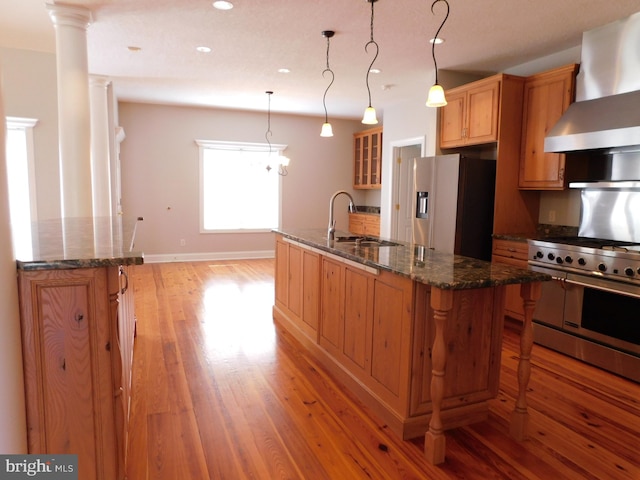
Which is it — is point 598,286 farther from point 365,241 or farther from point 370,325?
point 370,325

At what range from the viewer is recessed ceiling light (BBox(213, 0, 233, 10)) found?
10.8 ft

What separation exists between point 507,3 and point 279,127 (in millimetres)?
5576

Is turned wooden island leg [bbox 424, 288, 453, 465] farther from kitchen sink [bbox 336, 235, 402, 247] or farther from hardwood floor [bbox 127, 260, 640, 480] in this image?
kitchen sink [bbox 336, 235, 402, 247]

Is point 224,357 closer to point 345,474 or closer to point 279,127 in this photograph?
point 345,474

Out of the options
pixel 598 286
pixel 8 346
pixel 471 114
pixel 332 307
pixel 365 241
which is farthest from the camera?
pixel 471 114

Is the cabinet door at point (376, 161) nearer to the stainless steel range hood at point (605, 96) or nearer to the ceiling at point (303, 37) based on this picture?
the ceiling at point (303, 37)

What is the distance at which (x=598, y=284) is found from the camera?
3.22 metres

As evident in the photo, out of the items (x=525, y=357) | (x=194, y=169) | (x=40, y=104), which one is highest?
(x=40, y=104)

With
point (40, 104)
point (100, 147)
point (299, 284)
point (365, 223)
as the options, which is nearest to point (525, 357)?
point (299, 284)

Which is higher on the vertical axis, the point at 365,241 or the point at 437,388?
the point at 365,241

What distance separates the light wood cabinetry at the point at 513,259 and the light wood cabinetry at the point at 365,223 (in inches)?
136

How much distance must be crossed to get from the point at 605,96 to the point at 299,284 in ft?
9.61

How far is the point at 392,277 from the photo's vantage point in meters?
2.36

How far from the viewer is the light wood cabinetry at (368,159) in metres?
8.02
